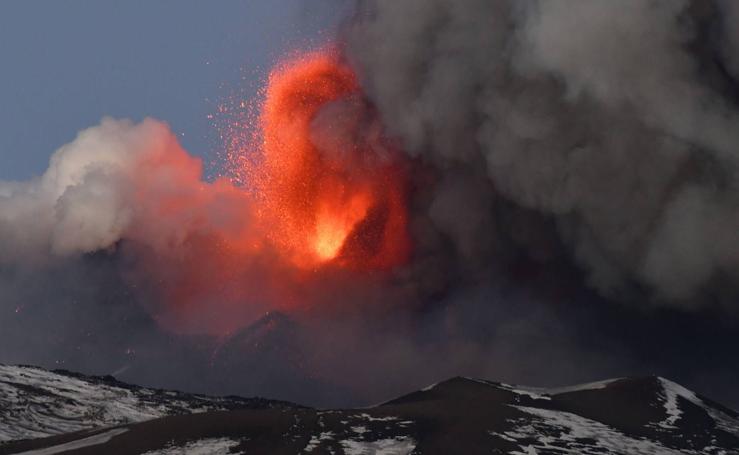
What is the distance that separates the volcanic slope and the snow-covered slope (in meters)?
4.46

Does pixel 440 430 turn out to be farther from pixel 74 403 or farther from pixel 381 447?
pixel 74 403

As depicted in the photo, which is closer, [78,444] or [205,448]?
[205,448]

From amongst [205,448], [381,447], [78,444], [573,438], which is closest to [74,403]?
[78,444]

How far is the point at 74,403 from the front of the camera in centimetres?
9912

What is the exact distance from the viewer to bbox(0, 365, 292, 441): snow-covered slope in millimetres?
85544

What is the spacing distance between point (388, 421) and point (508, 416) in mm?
13282

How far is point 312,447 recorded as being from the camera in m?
62.2

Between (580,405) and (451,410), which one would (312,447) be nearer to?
(451,410)

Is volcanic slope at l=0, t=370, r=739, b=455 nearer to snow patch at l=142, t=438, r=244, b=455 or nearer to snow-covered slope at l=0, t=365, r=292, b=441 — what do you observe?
snow patch at l=142, t=438, r=244, b=455

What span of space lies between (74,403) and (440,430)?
4985cm

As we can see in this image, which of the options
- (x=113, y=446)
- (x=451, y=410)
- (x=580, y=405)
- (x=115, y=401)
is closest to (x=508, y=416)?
(x=451, y=410)

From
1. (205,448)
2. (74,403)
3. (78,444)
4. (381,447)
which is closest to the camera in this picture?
(205,448)

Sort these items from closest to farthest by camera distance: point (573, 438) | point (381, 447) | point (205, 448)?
point (205, 448), point (381, 447), point (573, 438)

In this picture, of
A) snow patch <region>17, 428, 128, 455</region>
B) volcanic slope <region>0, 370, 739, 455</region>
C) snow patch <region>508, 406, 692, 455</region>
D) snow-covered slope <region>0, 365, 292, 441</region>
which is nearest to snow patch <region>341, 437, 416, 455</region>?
volcanic slope <region>0, 370, 739, 455</region>
